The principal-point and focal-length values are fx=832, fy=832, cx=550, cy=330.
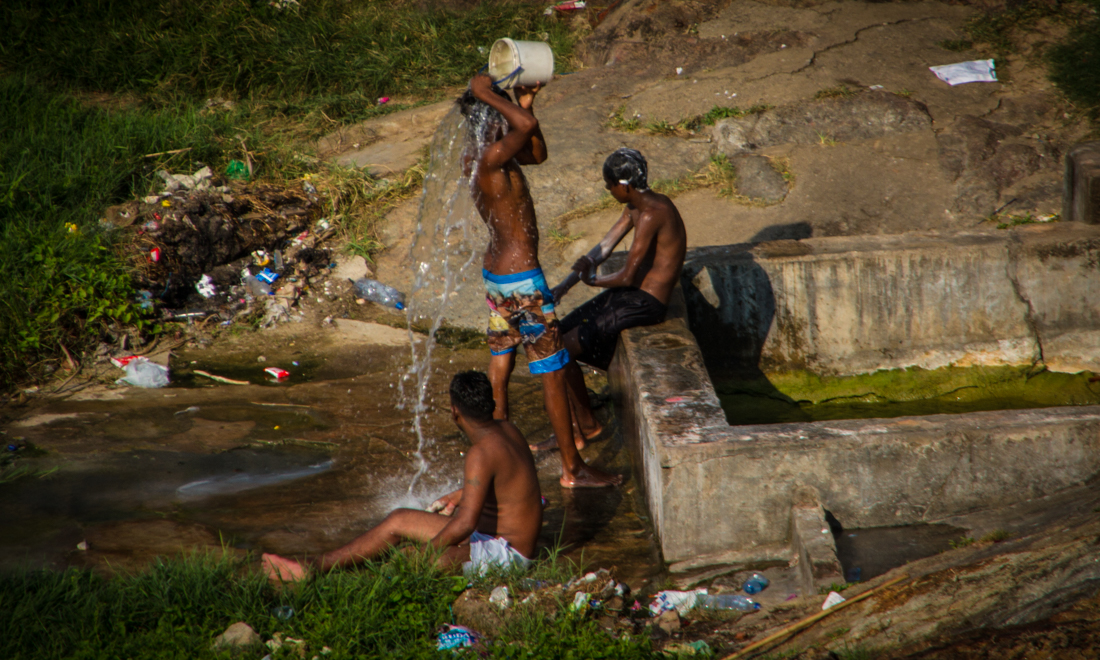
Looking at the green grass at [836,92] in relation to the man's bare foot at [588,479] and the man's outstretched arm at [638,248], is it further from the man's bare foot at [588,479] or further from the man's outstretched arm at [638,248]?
the man's bare foot at [588,479]

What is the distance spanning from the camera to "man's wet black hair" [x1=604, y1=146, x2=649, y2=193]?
163 inches

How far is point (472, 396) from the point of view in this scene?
10.4ft

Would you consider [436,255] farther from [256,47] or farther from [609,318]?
[256,47]

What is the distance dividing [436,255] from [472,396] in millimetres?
3969

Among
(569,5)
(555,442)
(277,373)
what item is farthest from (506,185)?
(569,5)

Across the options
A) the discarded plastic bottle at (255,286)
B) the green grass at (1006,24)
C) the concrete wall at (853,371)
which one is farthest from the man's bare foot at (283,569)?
the green grass at (1006,24)

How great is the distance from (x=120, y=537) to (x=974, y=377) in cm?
471

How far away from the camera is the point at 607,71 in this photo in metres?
9.37

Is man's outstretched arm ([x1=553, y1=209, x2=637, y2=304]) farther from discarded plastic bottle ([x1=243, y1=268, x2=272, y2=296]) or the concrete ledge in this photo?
the concrete ledge

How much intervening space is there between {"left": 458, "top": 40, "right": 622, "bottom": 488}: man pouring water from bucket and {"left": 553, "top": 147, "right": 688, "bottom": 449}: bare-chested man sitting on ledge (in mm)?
244

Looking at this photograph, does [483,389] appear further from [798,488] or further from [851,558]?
[851,558]

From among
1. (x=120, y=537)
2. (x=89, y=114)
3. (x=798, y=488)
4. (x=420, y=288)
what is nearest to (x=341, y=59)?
(x=89, y=114)

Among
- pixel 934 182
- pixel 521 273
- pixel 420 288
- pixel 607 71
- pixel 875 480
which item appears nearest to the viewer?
pixel 875 480

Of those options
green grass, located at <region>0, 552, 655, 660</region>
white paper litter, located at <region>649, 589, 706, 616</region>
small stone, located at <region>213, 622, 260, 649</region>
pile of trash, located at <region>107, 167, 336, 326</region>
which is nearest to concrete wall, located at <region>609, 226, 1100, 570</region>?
white paper litter, located at <region>649, 589, 706, 616</region>
